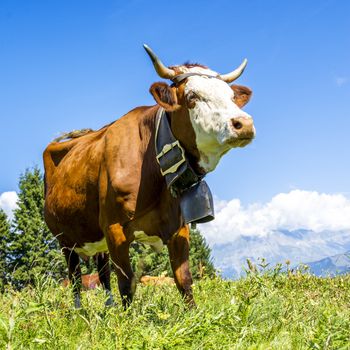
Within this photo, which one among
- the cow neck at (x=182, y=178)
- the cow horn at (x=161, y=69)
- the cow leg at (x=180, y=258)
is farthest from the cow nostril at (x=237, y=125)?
the cow leg at (x=180, y=258)

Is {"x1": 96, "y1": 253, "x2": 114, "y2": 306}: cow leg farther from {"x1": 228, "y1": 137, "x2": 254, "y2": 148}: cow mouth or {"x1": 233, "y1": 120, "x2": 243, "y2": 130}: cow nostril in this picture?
{"x1": 233, "y1": 120, "x2": 243, "y2": 130}: cow nostril

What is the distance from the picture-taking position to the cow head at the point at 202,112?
4.71 meters

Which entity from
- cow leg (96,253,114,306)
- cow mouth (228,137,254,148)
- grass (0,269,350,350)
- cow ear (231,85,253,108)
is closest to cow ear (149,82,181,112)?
cow mouth (228,137,254,148)

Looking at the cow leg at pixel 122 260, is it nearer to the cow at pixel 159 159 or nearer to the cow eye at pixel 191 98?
the cow at pixel 159 159

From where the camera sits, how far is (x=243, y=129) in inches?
180

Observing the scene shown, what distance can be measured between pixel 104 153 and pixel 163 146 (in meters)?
0.93

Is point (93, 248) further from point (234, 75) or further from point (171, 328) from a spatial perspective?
point (171, 328)

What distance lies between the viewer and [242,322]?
12.5ft

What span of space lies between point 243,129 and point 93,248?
3527 mm

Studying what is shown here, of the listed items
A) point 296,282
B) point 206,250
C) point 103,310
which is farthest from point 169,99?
point 206,250

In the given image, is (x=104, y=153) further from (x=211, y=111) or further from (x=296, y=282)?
(x=296, y=282)

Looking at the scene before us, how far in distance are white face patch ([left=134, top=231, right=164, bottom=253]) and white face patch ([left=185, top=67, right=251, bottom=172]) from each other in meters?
1.07

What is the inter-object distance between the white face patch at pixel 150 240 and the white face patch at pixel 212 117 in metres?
1.07

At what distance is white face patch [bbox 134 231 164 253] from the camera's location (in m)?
5.69
